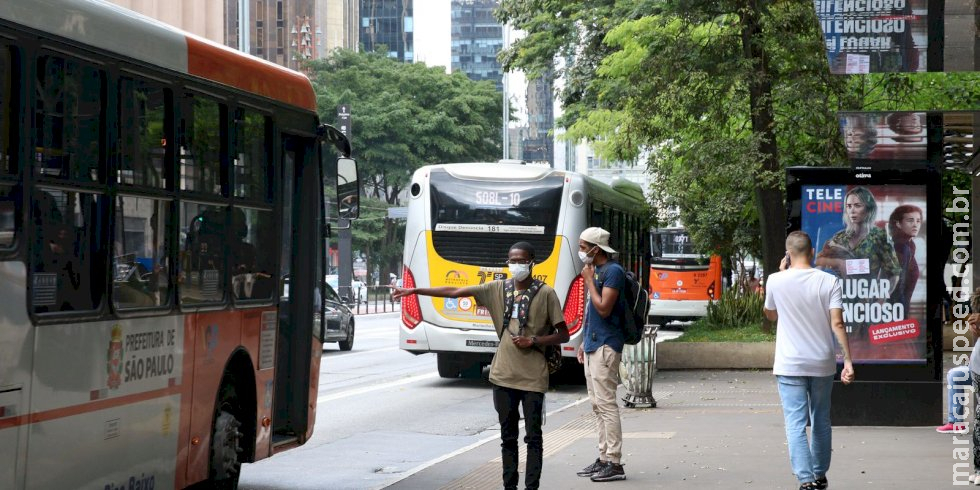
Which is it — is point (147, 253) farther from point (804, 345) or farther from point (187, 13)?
point (187, 13)

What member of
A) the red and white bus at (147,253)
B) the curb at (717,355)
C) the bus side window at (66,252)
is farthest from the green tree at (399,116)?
the bus side window at (66,252)

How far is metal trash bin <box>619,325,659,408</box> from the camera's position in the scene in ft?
54.2

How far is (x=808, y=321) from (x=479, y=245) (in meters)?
11.0

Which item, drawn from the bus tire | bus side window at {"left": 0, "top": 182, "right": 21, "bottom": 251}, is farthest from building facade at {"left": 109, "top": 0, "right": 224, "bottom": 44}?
bus side window at {"left": 0, "top": 182, "right": 21, "bottom": 251}

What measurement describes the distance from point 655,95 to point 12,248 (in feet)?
58.0

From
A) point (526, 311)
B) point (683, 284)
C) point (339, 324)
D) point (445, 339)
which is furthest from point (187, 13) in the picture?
point (526, 311)

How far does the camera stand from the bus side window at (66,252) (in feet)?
20.3

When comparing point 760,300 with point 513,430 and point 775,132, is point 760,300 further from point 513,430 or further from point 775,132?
point 513,430

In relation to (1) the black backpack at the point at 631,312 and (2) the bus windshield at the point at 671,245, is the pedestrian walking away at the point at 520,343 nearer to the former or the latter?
(1) the black backpack at the point at 631,312

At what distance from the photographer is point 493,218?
19.6 metres

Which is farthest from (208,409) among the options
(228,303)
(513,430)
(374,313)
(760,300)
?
(374,313)

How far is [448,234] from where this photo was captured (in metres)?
19.6

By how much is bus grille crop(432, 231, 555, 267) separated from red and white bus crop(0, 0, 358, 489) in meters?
9.22

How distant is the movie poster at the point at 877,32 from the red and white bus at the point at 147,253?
14.0ft
